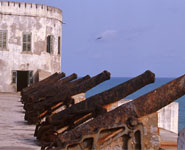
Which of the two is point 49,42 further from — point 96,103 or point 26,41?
point 96,103

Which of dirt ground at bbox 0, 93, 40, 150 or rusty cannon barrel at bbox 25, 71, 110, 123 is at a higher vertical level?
rusty cannon barrel at bbox 25, 71, 110, 123

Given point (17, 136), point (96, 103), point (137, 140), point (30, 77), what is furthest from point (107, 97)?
point (30, 77)

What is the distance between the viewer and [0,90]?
31.5 metres

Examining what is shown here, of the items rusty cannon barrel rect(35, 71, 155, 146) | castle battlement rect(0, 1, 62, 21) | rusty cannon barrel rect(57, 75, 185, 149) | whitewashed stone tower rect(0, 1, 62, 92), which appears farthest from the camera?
castle battlement rect(0, 1, 62, 21)

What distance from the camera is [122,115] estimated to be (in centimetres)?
556

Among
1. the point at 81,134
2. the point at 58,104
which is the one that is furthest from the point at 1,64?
the point at 81,134

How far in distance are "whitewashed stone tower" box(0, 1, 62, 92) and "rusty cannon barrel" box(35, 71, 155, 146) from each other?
927 inches

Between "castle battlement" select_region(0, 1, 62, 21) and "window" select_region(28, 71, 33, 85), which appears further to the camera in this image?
"castle battlement" select_region(0, 1, 62, 21)

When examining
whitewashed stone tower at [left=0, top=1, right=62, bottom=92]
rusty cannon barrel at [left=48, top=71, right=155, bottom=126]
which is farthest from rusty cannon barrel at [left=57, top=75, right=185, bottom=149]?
whitewashed stone tower at [left=0, top=1, right=62, bottom=92]

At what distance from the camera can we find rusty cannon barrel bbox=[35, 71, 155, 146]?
25.3 ft

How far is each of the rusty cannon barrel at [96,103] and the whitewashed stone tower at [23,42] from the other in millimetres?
23549

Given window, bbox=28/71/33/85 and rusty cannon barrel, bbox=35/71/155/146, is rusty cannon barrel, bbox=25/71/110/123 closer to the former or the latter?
rusty cannon barrel, bbox=35/71/155/146

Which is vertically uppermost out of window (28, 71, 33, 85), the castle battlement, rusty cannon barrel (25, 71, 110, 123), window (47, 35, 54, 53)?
the castle battlement

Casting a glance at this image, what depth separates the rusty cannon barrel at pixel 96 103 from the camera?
7.72m
